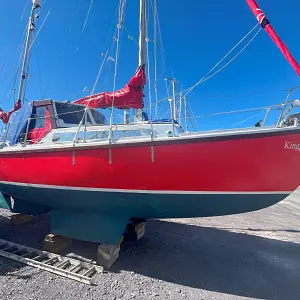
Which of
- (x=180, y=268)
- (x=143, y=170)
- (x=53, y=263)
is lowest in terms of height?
(x=180, y=268)

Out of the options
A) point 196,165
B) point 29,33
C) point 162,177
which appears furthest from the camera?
point 29,33

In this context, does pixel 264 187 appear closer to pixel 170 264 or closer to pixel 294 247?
pixel 170 264

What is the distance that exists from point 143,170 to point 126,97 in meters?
2.01

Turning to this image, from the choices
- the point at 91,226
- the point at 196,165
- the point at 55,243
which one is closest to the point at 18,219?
the point at 55,243

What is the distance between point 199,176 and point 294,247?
12.2ft

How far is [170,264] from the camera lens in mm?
3871

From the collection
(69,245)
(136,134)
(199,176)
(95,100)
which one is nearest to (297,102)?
(199,176)

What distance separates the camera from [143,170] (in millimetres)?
3277

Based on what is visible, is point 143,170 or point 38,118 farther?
point 38,118

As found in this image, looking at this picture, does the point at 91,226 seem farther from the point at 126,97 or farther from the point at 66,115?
the point at 126,97

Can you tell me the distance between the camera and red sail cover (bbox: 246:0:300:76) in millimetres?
2899

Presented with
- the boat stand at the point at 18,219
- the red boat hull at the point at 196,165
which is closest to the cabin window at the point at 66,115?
the red boat hull at the point at 196,165

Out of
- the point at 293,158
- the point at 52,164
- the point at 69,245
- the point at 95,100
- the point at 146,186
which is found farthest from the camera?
the point at 95,100

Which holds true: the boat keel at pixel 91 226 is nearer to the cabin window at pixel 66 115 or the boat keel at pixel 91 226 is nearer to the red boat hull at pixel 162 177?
the red boat hull at pixel 162 177
